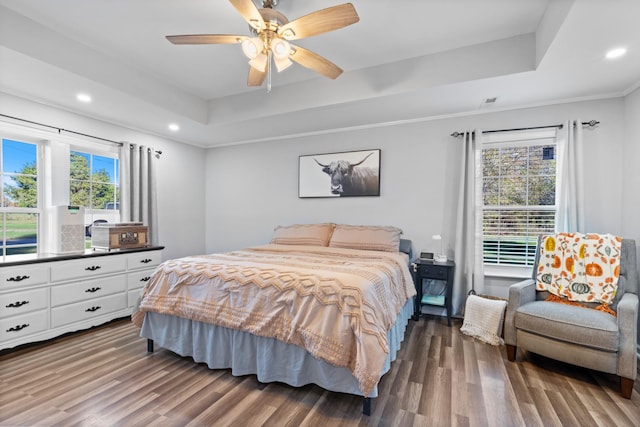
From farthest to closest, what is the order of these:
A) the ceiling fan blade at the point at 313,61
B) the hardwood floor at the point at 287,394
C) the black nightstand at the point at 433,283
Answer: the black nightstand at the point at 433,283 → the ceiling fan blade at the point at 313,61 → the hardwood floor at the point at 287,394

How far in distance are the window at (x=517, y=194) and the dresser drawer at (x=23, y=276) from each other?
4362mm

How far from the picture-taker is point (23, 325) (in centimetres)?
251

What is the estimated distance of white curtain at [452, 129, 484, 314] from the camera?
3.20m

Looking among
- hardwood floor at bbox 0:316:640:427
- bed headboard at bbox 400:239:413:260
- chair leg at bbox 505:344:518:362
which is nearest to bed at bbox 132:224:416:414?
hardwood floor at bbox 0:316:640:427

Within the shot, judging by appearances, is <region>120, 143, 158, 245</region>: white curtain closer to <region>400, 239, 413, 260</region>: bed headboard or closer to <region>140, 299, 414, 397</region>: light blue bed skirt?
<region>140, 299, 414, 397</region>: light blue bed skirt

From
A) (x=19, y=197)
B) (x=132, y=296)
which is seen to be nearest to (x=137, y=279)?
(x=132, y=296)

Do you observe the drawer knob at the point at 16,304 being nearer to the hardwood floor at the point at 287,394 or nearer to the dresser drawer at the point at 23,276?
the dresser drawer at the point at 23,276

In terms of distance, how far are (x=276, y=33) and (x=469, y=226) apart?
2.67 meters

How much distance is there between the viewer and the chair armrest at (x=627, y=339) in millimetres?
1867

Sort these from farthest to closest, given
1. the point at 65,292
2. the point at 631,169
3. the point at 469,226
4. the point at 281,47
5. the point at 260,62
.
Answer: the point at 469,226 < the point at 65,292 < the point at 631,169 < the point at 260,62 < the point at 281,47

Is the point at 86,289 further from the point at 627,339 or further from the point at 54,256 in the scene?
the point at 627,339

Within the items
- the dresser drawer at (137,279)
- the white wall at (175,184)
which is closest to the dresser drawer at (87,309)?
the dresser drawer at (137,279)

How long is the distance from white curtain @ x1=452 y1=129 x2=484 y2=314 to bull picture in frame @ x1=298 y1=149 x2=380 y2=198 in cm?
99

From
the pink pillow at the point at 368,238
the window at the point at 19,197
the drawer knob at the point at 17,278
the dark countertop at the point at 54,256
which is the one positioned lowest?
the drawer knob at the point at 17,278
